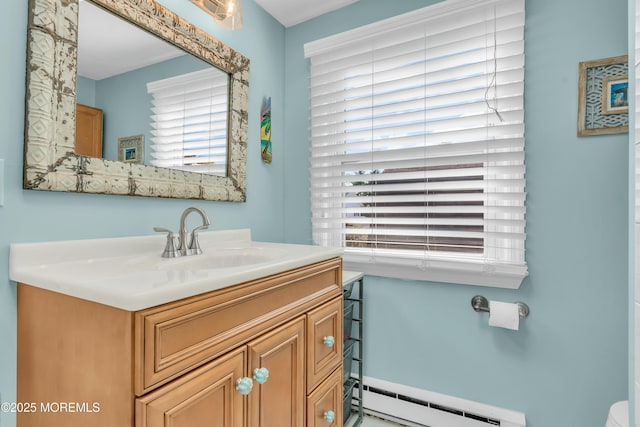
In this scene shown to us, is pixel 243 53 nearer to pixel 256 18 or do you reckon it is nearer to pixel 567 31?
pixel 256 18

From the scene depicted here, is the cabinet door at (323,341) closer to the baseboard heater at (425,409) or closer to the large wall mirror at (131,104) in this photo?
the baseboard heater at (425,409)

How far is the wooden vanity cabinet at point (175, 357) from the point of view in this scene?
0.60m

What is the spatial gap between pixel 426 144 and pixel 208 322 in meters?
1.32

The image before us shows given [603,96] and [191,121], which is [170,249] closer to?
[191,121]

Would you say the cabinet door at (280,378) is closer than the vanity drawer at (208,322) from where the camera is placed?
No

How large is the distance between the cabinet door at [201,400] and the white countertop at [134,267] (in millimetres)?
191

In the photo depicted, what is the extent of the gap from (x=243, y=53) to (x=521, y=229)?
1.64m

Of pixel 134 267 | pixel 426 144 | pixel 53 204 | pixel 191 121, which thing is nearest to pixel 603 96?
pixel 426 144

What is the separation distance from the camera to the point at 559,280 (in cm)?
132

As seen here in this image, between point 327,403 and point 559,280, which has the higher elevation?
point 559,280

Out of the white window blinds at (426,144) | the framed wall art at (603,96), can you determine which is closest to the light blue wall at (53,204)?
the white window blinds at (426,144)

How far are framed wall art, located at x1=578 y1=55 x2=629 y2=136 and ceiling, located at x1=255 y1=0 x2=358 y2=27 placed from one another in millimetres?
1233

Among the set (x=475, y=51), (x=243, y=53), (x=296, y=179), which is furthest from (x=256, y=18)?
(x=475, y=51)

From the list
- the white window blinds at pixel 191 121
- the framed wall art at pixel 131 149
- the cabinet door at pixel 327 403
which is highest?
the white window blinds at pixel 191 121
